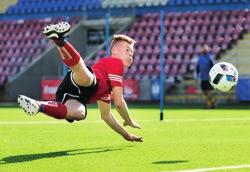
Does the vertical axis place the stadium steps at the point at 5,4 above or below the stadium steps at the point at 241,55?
above

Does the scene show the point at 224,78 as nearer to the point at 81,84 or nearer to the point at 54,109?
the point at 81,84

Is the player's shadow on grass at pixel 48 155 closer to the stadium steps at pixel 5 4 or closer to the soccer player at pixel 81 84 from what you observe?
the soccer player at pixel 81 84

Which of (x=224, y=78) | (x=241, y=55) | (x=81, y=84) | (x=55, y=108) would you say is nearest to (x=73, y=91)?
(x=81, y=84)

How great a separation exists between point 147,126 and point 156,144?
3.57 meters

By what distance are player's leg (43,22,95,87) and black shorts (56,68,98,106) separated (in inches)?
3.6

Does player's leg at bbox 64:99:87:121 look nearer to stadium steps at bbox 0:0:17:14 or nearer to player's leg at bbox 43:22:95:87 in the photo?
player's leg at bbox 43:22:95:87

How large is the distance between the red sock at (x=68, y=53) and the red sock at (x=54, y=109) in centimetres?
48

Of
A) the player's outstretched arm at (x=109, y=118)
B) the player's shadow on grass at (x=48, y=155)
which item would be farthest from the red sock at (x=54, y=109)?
the player's outstretched arm at (x=109, y=118)

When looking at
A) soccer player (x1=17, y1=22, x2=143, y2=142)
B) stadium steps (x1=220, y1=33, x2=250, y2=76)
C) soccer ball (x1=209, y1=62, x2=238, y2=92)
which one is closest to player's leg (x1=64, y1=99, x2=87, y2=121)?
soccer player (x1=17, y1=22, x2=143, y2=142)

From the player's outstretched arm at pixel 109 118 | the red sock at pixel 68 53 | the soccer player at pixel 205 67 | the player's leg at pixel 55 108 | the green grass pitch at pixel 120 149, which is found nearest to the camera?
the green grass pitch at pixel 120 149

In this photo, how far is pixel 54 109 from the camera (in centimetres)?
681

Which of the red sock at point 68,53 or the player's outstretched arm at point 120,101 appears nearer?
the red sock at point 68,53

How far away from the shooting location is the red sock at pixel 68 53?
6652 millimetres

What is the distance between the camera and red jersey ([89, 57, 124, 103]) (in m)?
7.51
